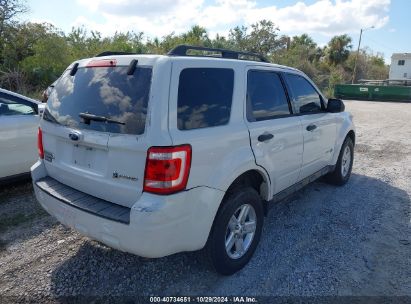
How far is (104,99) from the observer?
2770mm

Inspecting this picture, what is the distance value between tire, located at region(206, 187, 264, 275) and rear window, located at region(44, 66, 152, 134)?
1070 millimetres

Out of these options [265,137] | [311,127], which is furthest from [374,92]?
[265,137]

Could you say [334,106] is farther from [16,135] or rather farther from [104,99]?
[16,135]

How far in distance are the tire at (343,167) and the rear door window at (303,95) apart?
1.18 meters

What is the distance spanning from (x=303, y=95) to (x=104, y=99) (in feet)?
8.42

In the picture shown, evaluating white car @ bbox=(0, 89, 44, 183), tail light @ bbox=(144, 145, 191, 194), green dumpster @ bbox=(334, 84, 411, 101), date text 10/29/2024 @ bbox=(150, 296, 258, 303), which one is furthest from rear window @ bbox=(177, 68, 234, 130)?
green dumpster @ bbox=(334, 84, 411, 101)

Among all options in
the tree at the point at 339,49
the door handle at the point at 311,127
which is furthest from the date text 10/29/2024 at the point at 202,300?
the tree at the point at 339,49

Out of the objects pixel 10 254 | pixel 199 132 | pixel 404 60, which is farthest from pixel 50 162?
pixel 404 60

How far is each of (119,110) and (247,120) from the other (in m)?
1.16

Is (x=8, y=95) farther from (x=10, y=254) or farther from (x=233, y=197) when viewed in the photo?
(x=233, y=197)

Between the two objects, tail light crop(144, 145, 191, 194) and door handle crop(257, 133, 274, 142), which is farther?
door handle crop(257, 133, 274, 142)

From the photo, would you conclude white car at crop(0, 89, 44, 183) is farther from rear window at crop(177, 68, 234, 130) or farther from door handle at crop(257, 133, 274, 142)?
door handle at crop(257, 133, 274, 142)

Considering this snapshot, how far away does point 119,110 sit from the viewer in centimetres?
265

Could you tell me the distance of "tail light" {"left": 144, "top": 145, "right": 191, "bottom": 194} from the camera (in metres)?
2.45
